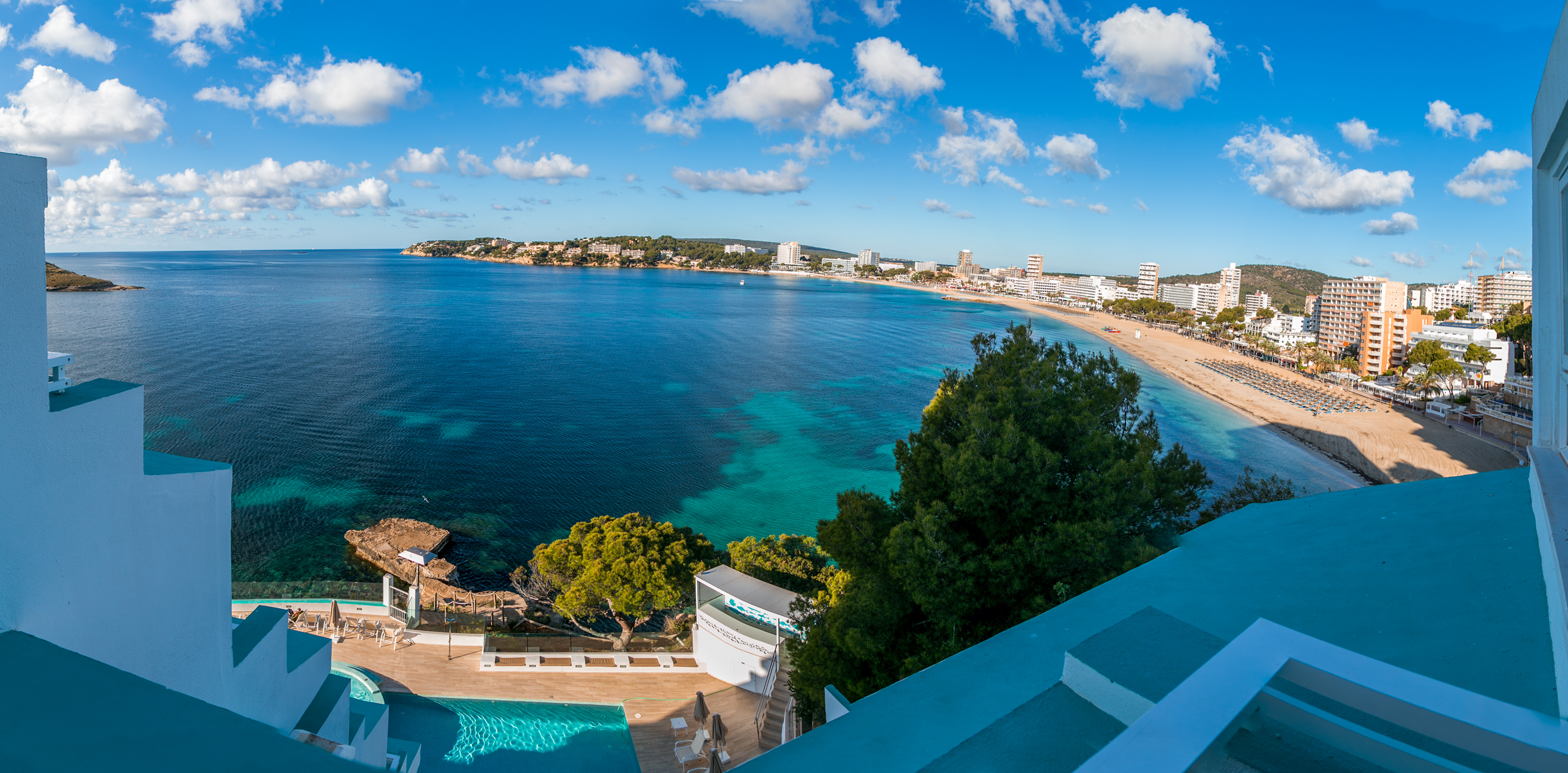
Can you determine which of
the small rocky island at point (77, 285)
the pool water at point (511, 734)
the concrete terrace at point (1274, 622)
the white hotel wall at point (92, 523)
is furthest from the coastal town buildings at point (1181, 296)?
the small rocky island at point (77, 285)

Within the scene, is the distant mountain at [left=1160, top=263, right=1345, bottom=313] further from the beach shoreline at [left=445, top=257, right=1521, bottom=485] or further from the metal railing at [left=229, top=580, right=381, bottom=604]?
the metal railing at [left=229, top=580, right=381, bottom=604]

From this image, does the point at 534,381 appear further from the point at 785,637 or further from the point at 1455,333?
the point at 1455,333

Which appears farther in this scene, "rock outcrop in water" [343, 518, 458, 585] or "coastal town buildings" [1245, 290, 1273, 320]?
"coastal town buildings" [1245, 290, 1273, 320]

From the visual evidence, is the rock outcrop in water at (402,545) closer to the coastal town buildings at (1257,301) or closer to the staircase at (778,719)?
the staircase at (778,719)

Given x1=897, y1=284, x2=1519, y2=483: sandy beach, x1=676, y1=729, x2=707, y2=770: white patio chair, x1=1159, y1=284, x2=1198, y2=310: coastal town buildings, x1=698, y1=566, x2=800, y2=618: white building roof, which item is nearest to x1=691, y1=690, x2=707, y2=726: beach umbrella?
x1=676, y1=729, x2=707, y2=770: white patio chair

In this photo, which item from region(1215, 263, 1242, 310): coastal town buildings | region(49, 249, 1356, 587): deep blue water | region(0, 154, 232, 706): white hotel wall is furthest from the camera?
region(1215, 263, 1242, 310): coastal town buildings

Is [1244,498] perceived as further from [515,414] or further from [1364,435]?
[515,414]
